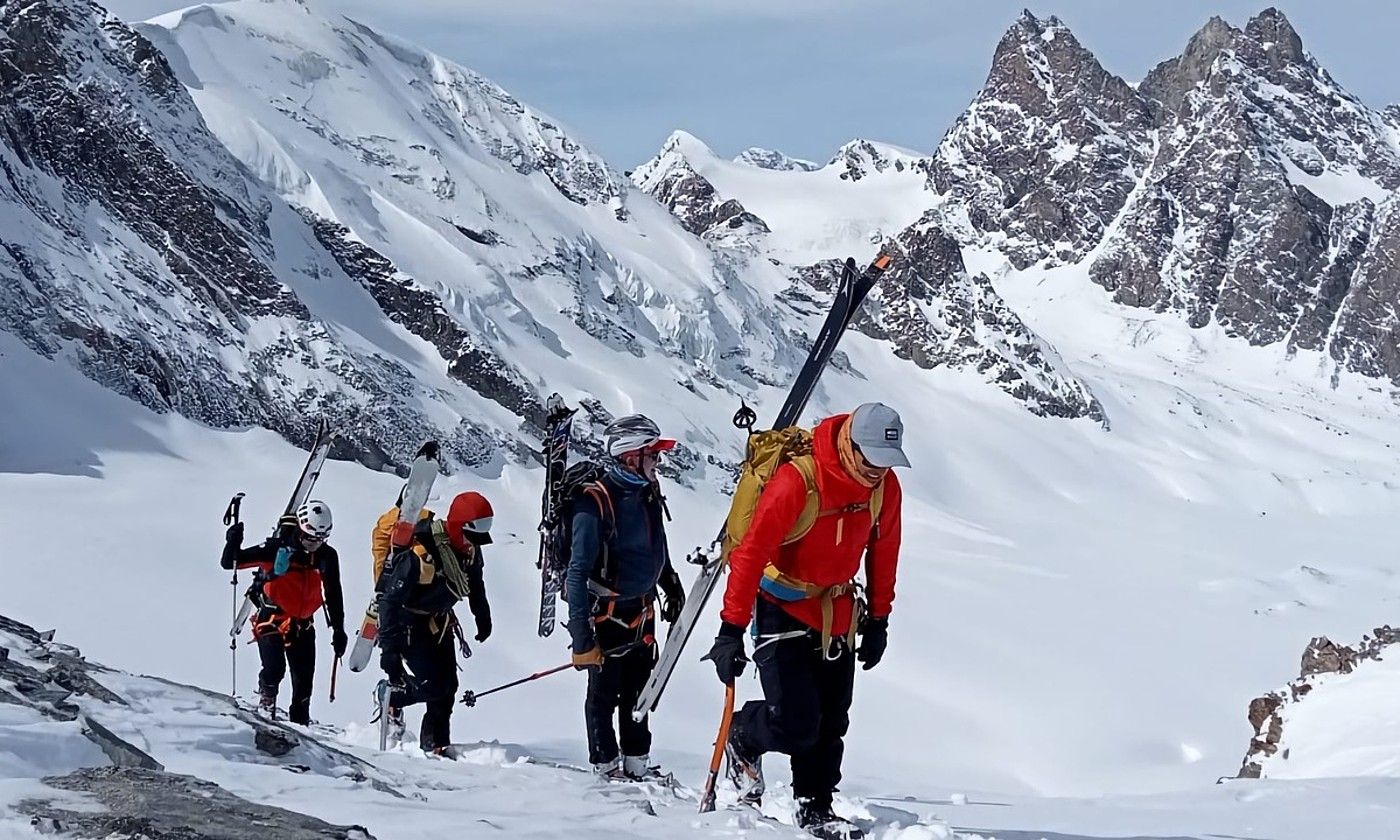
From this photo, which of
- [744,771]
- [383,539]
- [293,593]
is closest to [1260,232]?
[293,593]

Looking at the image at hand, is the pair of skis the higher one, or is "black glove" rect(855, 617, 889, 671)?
the pair of skis

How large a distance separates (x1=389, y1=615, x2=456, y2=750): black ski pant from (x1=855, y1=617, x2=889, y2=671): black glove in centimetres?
335

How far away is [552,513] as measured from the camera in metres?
7.93

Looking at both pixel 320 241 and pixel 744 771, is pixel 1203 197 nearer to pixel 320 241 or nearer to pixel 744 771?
pixel 320 241

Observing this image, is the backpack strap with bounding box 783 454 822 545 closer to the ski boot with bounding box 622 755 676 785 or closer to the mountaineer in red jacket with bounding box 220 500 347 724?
the ski boot with bounding box 622 755 676 785

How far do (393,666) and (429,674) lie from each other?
0.81 ft

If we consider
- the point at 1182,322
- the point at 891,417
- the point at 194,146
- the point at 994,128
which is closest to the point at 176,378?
the point at 194,146

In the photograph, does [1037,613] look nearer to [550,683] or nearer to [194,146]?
[550,683]

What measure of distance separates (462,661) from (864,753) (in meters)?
8.39

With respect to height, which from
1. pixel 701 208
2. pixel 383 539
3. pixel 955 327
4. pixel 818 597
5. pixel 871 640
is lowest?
pixel 871 640

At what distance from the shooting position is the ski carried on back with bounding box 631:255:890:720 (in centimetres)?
747

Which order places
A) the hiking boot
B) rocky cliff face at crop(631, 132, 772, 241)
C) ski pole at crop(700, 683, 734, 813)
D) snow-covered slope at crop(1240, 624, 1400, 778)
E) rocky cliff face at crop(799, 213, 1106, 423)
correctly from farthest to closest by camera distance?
rocky cliff face at crop(631, 132, 772, 241), rocky cliff face at crop(799, 213, 1106, 423), snow-covered slope at crop(1240, 624, 1400, 778), the hiking boot, ski pole at crop(700, 683, 734, 813)

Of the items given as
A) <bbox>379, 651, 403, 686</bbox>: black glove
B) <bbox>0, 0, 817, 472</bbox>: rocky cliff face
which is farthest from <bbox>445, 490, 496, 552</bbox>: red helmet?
<bbox>0, 0, 817, 472</bbox>: rocky cliff face

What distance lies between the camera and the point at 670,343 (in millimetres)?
80188
